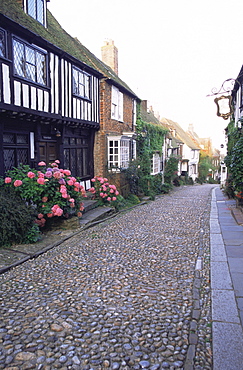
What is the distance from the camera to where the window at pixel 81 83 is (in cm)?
1150

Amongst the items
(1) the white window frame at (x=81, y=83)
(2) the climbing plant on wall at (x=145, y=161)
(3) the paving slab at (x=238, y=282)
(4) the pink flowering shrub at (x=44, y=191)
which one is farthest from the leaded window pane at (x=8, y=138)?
(2) the climbing plant on wall at (x=145, y=161)

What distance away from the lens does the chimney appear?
18922mm

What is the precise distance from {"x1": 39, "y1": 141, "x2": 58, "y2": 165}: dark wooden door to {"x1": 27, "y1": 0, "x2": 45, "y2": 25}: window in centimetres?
434

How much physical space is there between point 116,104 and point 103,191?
518 centimetres

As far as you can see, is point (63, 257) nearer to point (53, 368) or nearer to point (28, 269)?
point (28, 269)

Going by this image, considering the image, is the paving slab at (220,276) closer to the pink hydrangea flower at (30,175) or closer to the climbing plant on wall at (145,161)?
the pink hydrangea flower at (30,175)

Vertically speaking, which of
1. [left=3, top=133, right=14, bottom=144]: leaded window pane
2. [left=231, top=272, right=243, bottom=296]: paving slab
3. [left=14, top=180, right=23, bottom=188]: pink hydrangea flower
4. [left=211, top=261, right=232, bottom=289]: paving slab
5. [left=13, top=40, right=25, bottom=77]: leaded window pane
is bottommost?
[left=211, top=261, right=232, bottom=289]: paving slab

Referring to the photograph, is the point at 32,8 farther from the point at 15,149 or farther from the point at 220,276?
the point at 220,276

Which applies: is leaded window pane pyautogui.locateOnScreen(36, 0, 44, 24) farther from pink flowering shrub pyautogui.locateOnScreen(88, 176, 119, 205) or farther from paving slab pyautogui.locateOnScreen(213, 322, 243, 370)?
paving slab pyautogui.locateOnScreen(213, 322, 243, 370)

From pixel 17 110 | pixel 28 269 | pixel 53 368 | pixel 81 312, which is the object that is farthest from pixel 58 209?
pixel 53 368

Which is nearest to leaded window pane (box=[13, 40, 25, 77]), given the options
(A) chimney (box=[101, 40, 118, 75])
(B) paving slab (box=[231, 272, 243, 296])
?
(B) paving slab (box=[231, 272, 243, 296])

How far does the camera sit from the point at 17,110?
822cm

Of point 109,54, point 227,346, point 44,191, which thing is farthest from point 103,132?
point 227,346

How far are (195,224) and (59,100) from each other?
613 cm
